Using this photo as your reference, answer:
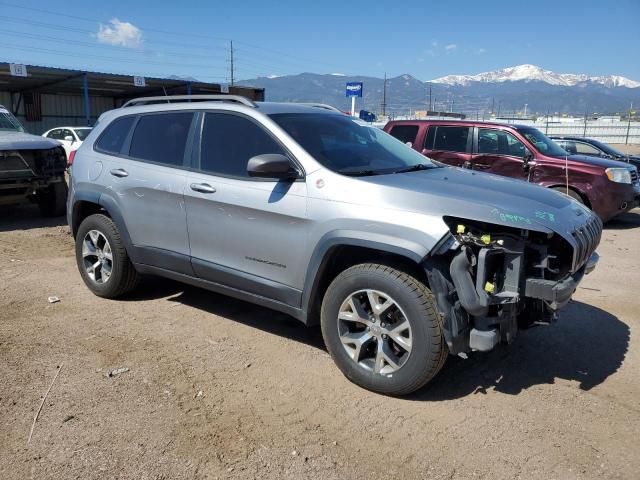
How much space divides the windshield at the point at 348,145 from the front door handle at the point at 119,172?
1540 mm

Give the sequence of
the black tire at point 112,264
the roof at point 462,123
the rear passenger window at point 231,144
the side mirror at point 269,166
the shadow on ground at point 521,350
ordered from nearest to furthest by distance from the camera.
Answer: the side mirror at point 269,166 → the shadow on ground at point 521,350 → the rear passenger window at point 231,144 → the black tire at point 112,264 → the roof at point 462,123

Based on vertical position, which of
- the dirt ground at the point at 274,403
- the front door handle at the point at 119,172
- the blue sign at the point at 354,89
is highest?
the blue sign at the point at 354,89

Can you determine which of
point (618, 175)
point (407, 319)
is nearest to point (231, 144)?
point (407, 319)

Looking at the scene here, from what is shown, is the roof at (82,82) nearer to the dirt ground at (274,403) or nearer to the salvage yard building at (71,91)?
the salvage yard building at (71,91)

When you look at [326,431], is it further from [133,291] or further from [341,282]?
[133,291]

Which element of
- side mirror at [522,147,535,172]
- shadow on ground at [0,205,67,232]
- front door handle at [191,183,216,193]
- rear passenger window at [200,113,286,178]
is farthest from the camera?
side mirror at [522,147,535,172]

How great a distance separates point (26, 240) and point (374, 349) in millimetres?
6311

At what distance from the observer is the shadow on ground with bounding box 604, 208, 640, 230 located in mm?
10141

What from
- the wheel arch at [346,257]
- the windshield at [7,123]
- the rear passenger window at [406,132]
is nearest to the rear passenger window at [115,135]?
the wheel arch at [346,257]

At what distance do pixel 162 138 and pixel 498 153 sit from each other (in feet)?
21.4

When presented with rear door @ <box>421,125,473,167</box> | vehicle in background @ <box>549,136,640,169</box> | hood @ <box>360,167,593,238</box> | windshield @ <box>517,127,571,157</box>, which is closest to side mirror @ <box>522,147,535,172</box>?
windshield @ <box>517,127,571,157</box>

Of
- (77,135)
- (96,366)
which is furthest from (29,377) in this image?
(77,135)

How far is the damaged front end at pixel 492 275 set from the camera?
3.11 meters

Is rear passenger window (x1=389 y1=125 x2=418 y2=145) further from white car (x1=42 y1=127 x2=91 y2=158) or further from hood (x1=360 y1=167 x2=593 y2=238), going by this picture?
white car (x1=42 y1=127 x2=91 y2=158)
